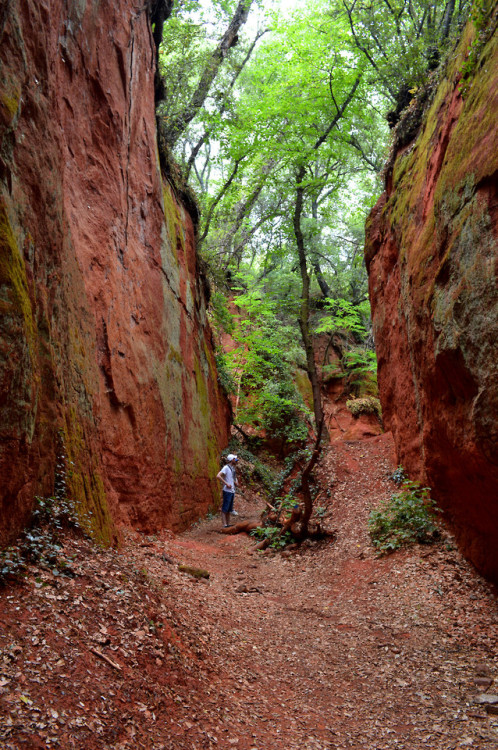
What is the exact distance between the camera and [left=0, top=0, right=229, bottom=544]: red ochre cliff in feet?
12.4

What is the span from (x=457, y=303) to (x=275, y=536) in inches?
245

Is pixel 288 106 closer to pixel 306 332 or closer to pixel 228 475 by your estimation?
pixel 306 332

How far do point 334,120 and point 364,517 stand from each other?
45.0 ft

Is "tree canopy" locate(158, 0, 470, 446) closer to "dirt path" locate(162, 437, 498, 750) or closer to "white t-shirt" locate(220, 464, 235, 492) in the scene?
"white t-shirt" locate(220, 464, 235, 492)

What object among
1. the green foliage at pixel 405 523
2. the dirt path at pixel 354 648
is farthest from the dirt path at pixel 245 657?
the green foliage at pixel 405 523

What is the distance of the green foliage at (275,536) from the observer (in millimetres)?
9332

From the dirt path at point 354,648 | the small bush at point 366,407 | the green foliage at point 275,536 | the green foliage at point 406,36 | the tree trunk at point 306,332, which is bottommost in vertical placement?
the green foliage at point 275,536

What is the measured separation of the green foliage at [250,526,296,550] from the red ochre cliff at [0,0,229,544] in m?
1.65

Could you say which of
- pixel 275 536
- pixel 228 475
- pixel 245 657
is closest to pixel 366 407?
pixel 228 475

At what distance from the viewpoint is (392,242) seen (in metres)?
10.7

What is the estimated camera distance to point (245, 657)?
14.8 feet

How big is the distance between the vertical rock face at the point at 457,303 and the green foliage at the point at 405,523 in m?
0.29

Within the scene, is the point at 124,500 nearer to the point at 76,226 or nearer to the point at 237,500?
the point at 76,226

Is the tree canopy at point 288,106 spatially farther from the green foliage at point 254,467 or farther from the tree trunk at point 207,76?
the green foliage at point 254,467
